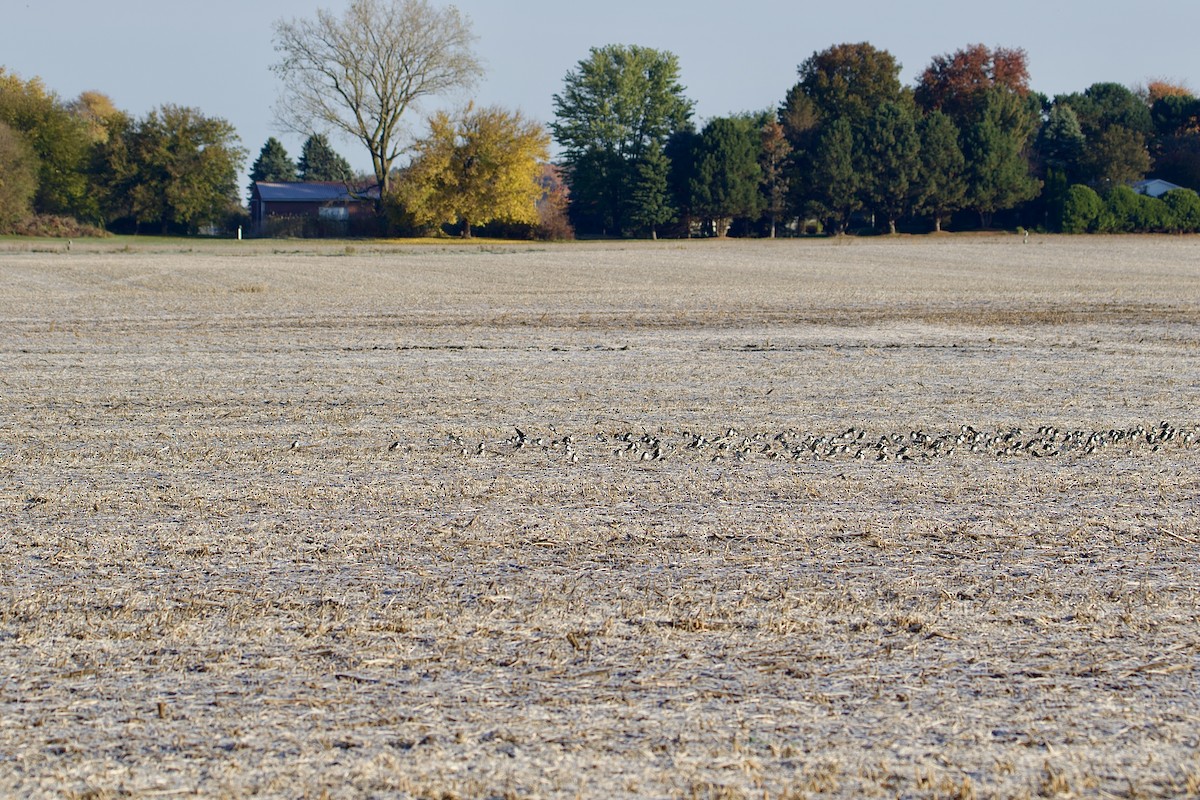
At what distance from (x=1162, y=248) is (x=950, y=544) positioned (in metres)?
52.7

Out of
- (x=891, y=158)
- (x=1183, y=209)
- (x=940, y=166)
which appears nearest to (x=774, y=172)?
(x=891, y=158)

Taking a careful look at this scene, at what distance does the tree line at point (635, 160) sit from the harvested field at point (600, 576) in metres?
58.4

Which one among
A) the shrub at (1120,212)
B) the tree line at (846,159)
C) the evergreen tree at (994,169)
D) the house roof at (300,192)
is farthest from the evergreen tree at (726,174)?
the house roof at (300,192)

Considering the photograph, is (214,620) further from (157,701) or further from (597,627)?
(597,627)

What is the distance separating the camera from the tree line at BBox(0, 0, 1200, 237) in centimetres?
6944

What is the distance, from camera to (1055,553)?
5.66 meters

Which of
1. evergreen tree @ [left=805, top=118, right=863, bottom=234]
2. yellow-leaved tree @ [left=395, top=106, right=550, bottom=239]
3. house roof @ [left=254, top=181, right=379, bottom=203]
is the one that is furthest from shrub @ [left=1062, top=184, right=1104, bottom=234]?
house roof @ [left=254, top=181, right=379, bottom=203]

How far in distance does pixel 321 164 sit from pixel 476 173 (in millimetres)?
47201

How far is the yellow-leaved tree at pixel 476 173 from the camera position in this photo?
6856cm

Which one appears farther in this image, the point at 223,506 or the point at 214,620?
the point at 223,506

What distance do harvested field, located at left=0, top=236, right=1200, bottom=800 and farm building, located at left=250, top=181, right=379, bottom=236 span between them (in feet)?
191

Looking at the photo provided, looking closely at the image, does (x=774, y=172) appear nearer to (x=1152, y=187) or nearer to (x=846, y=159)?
(x=846, y=159)

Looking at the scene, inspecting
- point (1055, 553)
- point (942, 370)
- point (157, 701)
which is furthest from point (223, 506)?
point (942, 370)

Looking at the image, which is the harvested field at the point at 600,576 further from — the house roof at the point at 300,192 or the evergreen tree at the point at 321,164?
the evergreen tree at the point at 321,164
